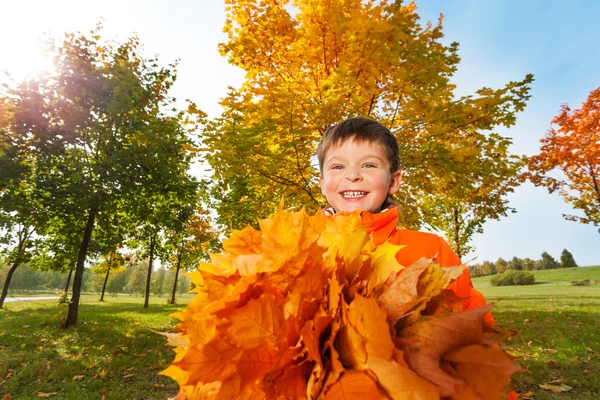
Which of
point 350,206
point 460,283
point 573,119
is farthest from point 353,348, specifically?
point 573,119

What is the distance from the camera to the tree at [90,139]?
7.69 meters

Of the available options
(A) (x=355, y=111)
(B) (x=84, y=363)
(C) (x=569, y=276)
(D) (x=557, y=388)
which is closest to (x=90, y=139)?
(B) (x=84, y=363)

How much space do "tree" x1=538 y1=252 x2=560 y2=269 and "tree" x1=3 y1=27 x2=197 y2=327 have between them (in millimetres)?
70367

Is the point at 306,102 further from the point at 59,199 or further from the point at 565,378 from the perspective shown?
the point at 59,199

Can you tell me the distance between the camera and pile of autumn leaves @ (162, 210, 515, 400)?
531 millimetres

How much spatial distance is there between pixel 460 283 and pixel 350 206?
74 centimetres

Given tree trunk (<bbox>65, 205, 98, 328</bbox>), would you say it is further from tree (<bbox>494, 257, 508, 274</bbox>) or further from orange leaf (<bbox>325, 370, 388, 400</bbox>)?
tree (<bbox>494, 257, 508, 274</bbox>)

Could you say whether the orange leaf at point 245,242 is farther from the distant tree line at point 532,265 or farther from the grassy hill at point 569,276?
the distant tree line at point 532,265

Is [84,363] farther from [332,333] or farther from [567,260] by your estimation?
[567,260]

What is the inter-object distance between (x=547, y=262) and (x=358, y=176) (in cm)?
7365

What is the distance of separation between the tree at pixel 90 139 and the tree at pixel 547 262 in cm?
7037

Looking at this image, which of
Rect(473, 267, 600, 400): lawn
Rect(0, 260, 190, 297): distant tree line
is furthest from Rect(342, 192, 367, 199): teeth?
Rect(0, 260, 190, 297): distant tree line

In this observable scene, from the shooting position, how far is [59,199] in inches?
289

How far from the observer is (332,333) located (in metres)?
0.57
